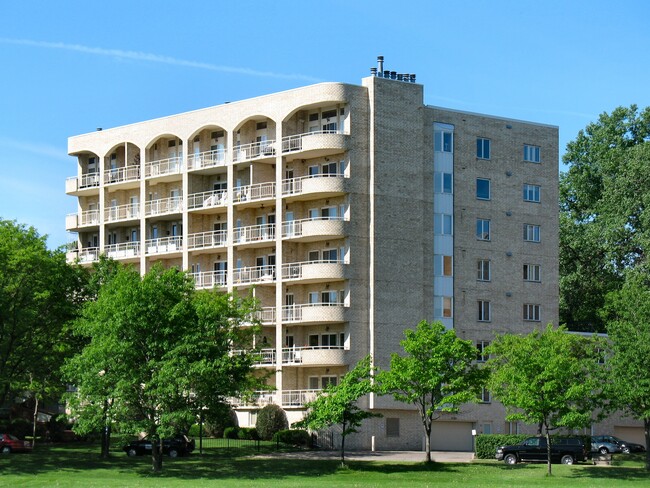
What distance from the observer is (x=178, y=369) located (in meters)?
75.6

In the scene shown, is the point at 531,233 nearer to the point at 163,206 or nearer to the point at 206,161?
the point at 206,161

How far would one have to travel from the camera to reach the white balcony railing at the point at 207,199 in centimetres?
10069

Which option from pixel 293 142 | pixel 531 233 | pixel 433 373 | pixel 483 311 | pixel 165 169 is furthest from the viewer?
pixel 165 169

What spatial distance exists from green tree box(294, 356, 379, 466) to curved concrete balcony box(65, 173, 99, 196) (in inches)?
1484

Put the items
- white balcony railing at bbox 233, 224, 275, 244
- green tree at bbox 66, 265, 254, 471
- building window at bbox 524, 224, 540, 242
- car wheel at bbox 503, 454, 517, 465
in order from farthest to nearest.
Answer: building window at bbox 524, 224, 540, 242 → white balcony railing at bbox 233, 224, 275, 244 → car wheel at bbox 503, 454, 517, 465 → green tree at bbox 66, 265, 254, 471

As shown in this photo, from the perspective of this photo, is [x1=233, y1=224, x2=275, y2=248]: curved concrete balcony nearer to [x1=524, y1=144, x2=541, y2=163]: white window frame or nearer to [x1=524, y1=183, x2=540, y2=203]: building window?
[x1=524, y1=183, x2=540, y2=203]: building window

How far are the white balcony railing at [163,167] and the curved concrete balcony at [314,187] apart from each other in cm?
1163

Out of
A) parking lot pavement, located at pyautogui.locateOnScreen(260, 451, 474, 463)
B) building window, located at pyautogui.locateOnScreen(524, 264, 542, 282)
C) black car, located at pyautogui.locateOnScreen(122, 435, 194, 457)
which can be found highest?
building window, located at pyautogui.locateOnScreen(524, 264, 542, 282)

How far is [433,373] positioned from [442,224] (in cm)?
1921

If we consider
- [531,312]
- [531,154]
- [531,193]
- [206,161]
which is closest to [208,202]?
[206,161]

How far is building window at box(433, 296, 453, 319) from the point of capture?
9606 cm

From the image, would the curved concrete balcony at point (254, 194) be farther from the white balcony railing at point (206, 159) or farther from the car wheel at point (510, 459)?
the car wheel at point (510, 459)

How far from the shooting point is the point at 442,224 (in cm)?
9681

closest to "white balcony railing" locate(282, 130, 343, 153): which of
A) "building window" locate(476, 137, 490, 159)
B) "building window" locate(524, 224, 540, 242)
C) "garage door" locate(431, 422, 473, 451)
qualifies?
"building window" locate(476, 137, 490, 159)
